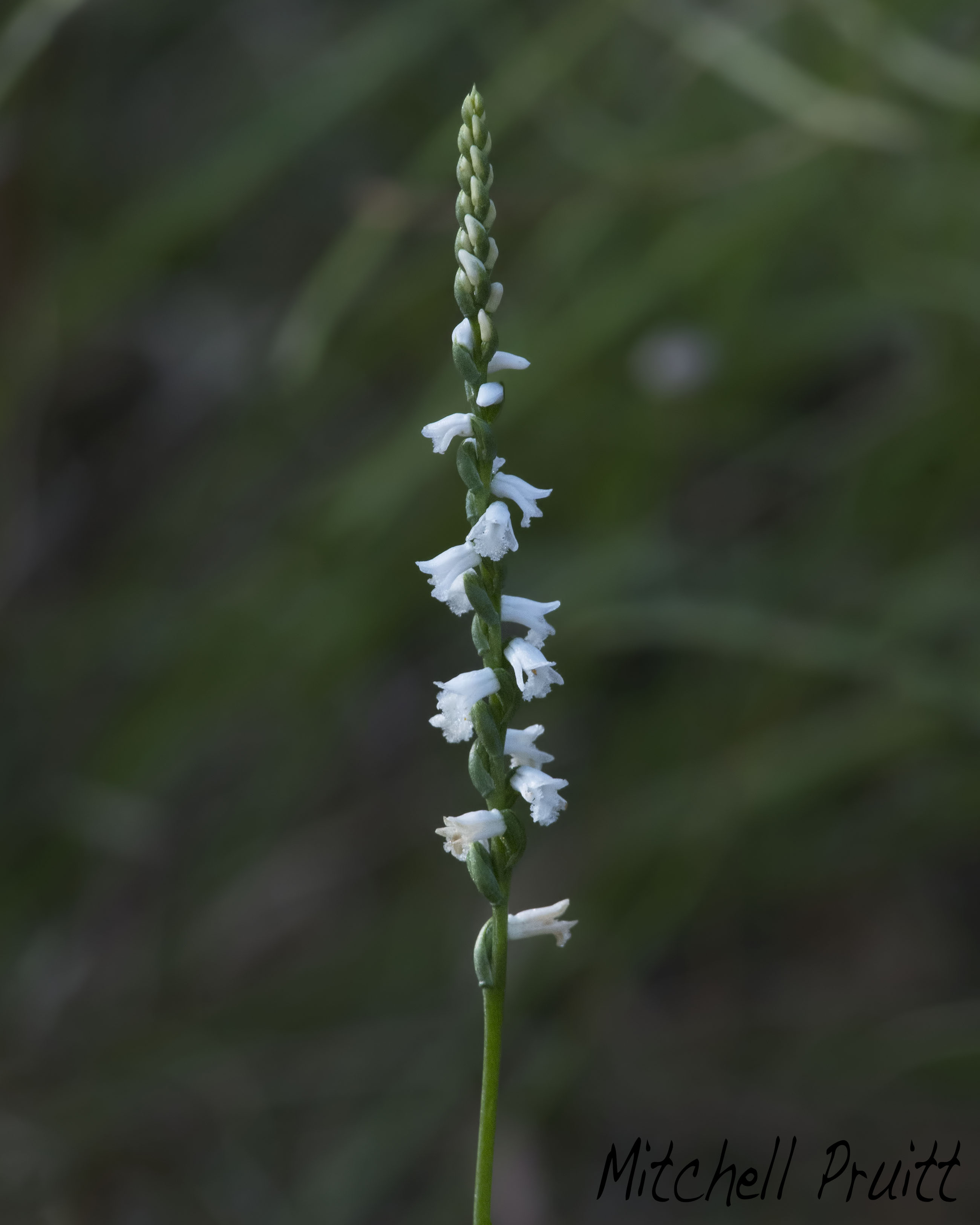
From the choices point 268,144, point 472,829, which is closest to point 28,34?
point 268,144

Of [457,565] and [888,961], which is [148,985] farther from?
[457,565]

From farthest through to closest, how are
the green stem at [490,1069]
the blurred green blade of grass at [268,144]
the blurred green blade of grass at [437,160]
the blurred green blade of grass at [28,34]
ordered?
the blurred green blade of grass at [268,144] < the blurred green blade of grass at [437,160] < the blurred green blade of grass at [28,34] < the green stem at [490,1069]

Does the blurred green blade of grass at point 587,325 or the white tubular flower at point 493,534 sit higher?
the blurred green blade of grass at point 587,325

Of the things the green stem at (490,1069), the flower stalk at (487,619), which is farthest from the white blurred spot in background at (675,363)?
the green stem at (490,1069)

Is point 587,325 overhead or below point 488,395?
overhead

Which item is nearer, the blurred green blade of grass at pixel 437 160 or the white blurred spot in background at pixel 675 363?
the blurred green blade of grass at pixel 437 160

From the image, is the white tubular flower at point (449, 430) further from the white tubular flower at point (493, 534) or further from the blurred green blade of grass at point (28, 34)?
the blurred green blade of grass at point (28, 34)

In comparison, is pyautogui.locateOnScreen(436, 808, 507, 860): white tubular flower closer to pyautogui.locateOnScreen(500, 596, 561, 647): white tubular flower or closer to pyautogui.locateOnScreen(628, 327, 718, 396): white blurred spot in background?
pyautogui.locateOnScreen(500, 596, 561, 647): white tubular flower

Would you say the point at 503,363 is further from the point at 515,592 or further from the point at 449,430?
the point at 515,592
